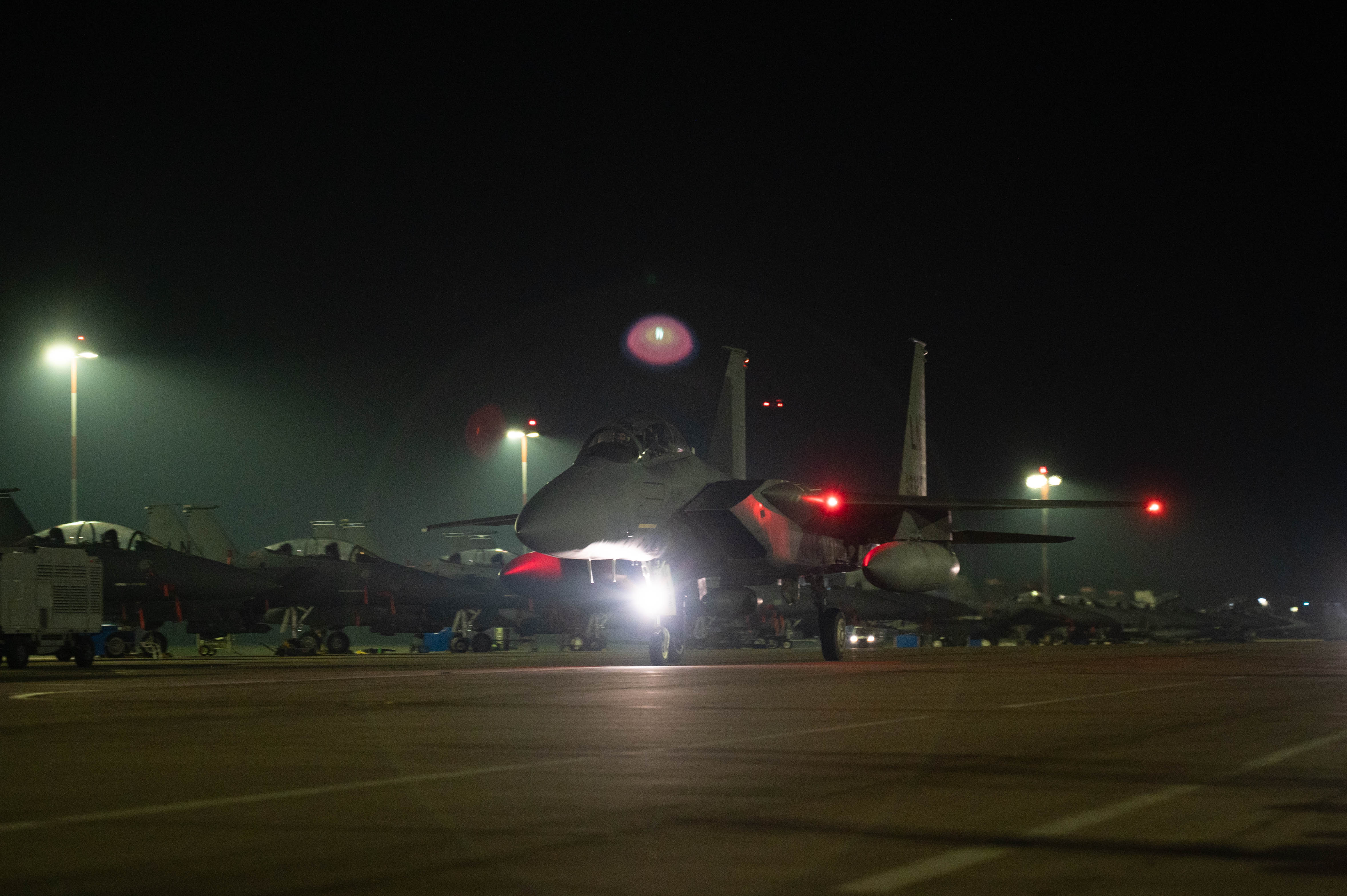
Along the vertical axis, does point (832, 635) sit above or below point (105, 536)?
below

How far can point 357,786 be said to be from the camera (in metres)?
5.58

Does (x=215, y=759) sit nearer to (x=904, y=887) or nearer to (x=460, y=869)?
Result: (x=460, y=869)

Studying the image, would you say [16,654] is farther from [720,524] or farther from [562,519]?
[720,524]

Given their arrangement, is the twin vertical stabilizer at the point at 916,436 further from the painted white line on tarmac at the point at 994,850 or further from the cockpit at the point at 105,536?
the painted white line on tarmac at the point at 994,850

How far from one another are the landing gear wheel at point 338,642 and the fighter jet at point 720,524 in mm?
14520

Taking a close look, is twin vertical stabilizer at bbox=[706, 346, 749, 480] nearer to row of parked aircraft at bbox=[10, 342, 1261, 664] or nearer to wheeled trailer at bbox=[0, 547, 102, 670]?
row of parked aircraft at bbox=[10, 342, 1261, 664]

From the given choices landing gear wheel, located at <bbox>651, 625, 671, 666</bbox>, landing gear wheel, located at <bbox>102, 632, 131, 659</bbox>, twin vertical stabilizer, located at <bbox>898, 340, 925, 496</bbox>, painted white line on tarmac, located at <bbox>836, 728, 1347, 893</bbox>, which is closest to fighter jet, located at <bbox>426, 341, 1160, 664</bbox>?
landing gear wheel, located at <bbox>651, 625, 671, 666</bbox>

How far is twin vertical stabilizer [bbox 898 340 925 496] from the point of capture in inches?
1214

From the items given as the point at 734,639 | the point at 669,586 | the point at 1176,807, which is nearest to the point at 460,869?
the point at 1176,807

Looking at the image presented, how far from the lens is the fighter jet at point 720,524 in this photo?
64.4 ft

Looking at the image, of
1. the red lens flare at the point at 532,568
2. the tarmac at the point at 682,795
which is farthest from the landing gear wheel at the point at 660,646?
the red lens flare at the point at 532,568

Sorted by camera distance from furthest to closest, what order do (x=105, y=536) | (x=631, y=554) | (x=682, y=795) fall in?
(x=105, y=536), (x=631, y=554), (x=682, y=795)

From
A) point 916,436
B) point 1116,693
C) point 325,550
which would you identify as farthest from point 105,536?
point 1116,693

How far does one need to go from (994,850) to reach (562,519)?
15.1 meters
